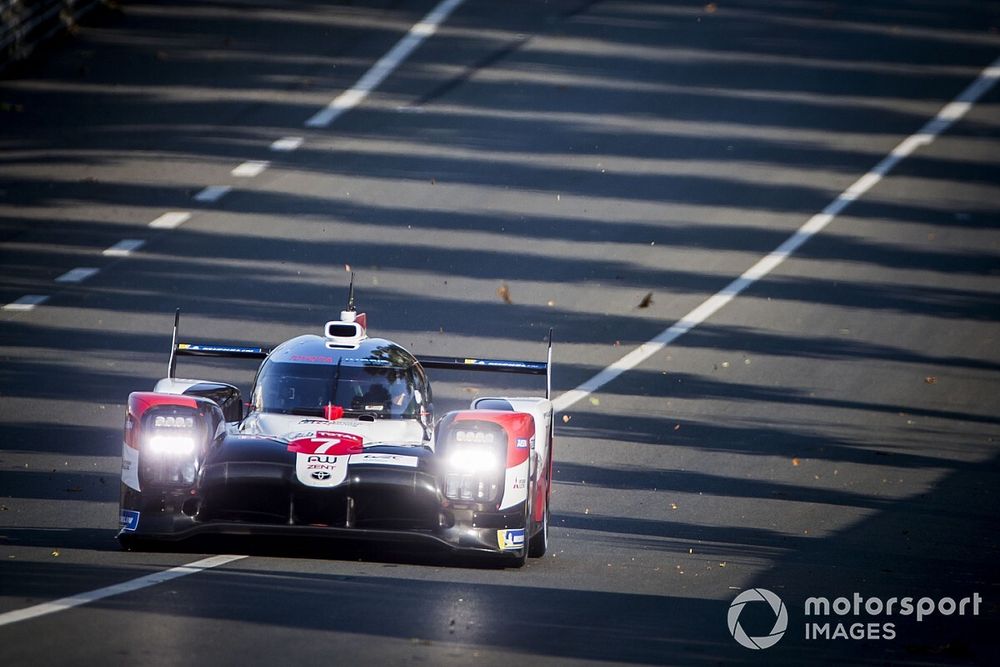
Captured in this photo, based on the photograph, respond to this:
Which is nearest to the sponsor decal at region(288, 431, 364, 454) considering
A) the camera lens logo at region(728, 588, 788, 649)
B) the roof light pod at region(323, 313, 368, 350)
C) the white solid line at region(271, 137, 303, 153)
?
the roof light pod at region(323, 313, 368, 350)

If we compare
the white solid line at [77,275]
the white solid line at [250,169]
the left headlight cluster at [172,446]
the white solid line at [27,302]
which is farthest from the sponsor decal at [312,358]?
the white solid line at [250,169]

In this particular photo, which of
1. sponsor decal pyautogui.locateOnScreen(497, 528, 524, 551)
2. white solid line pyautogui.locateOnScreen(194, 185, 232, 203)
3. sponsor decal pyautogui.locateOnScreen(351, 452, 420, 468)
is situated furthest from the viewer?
white solid line pyautogui.locateOnScreen(194, 185, 232, 203)

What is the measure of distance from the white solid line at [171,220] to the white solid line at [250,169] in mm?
1762

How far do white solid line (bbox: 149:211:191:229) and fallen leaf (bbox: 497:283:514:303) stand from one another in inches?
179

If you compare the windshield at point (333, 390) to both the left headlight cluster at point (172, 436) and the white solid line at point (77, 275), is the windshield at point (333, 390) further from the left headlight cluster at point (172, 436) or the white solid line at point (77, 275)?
the white solid line at point (77, 275)

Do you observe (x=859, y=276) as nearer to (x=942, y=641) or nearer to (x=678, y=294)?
(x=678, y=294)

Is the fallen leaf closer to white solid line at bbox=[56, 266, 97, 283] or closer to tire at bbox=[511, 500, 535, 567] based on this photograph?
white solid line at bbox=[56, 266, 97, 283]

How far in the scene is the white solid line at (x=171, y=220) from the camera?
23750 mm

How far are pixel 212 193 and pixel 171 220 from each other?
1.34 metres

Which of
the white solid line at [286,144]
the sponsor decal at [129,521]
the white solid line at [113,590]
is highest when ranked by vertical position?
the white solid line at [286,144]

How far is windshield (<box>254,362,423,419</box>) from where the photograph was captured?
12.9 metres

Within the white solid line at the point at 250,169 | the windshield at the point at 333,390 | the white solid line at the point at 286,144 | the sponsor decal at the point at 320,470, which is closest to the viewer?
the sponsor decal at the point at 320,470

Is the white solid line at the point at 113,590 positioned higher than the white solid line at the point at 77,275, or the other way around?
the white solid line at the point at 77,275

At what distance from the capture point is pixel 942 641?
34.5 feet
